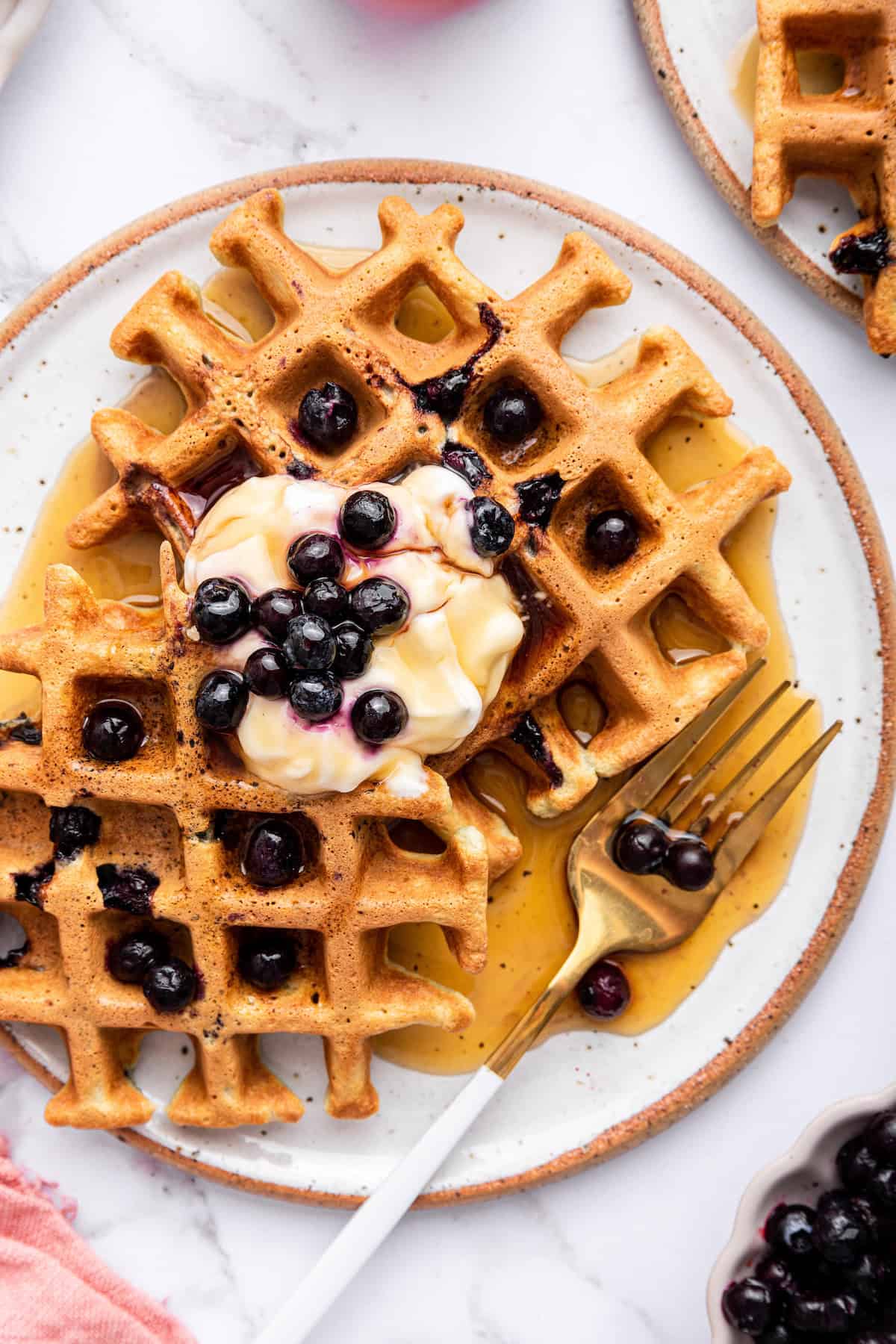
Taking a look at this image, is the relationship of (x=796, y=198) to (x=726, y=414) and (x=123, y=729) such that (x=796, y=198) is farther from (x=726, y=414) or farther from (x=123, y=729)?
(x=123, y=729)

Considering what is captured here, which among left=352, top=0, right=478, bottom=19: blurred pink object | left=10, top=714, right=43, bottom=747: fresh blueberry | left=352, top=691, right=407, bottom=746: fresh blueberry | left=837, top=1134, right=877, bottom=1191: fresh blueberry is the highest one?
left=352, top=0, right=478, bottom=19: blurred pink object

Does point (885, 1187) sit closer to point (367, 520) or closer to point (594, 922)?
point (594, 922)

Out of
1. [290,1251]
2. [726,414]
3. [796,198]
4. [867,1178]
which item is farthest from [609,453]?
[290,1251]

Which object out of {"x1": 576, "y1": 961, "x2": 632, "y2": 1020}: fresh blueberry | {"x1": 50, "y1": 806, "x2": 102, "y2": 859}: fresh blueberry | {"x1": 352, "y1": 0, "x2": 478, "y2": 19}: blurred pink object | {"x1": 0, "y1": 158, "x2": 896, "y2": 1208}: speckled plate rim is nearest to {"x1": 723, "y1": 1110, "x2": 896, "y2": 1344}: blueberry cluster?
{"x1": 0, "y1": 158, "x2": 896, "y2": 1208}: speckled plate rim

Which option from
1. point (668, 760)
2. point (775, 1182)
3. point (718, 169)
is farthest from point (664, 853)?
point (718, 169)

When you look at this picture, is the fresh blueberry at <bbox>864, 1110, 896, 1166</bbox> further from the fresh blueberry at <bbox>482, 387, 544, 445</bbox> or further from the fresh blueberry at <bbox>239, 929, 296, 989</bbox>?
the fresh blueberry at <bbox>482, 387, 544, 445</bbox>
